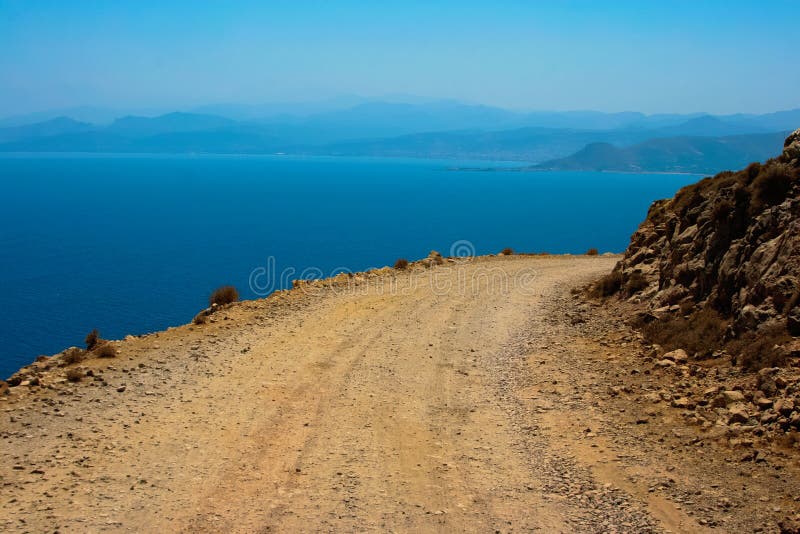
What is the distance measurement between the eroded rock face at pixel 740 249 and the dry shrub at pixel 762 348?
18 cm

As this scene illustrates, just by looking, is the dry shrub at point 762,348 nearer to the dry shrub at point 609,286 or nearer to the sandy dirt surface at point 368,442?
the sandy dirt surface at point 368,442

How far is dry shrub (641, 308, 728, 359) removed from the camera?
12.1 meters

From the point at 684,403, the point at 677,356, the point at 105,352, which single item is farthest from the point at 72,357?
the point at 677,356

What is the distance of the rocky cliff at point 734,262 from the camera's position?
1143 cm

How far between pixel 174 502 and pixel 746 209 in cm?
1284

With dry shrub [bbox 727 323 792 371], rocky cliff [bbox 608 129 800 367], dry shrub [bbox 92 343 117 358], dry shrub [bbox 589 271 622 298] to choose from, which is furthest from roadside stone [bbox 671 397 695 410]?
dry shrub [bbox 92 343 117 358]

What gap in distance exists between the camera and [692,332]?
12.7 metres

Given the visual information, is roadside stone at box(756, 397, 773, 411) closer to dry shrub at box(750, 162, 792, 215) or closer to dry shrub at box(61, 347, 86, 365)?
dry shrub at box(750, 162, 792, 215)

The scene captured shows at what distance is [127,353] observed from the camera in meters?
14.0

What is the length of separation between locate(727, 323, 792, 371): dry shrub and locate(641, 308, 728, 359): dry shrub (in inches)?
26.0

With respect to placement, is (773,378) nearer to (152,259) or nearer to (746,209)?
(746,209)

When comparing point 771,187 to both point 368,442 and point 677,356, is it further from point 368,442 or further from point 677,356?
point 368,442

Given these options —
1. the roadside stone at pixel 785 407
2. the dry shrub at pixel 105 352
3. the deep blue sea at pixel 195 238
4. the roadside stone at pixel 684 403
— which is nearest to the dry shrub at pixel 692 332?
the roadside stone at pixel 684 403

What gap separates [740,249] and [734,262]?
1.13 ft
